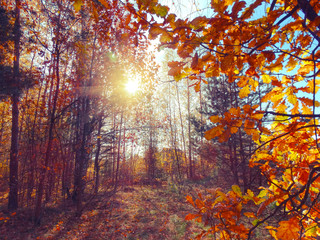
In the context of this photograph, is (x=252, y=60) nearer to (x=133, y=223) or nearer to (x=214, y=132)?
(x=214, y=132)

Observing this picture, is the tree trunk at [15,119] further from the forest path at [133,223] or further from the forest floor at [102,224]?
the forest path at [133,223]

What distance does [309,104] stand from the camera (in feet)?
2.81

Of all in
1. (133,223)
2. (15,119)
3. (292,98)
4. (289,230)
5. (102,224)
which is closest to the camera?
(289,230)

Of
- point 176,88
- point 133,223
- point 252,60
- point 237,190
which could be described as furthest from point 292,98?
point 133,223

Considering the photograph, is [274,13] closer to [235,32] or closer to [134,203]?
[235,32]

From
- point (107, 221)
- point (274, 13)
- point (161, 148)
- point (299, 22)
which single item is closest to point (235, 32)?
point (274, 13)

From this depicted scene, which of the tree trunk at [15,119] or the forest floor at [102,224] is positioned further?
the tree trunk at [15,119]

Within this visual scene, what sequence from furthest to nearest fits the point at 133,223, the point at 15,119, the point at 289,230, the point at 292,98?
1. the point at 15,119
2. the point at 133,223
3. the point at 292,98
4. the point at 289,230

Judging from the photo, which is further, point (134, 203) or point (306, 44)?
point (134, 203)

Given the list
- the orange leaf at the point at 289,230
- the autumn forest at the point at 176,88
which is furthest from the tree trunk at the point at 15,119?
the orange leaf at the point at 289,230

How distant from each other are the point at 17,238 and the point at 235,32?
5801mm

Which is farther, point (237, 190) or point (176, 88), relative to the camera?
point (176, 88)

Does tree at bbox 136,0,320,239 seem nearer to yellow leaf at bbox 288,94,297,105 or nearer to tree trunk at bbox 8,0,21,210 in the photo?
yellow leaf at bbox 288,94,297,105

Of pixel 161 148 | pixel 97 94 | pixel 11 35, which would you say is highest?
pixel 11 35
